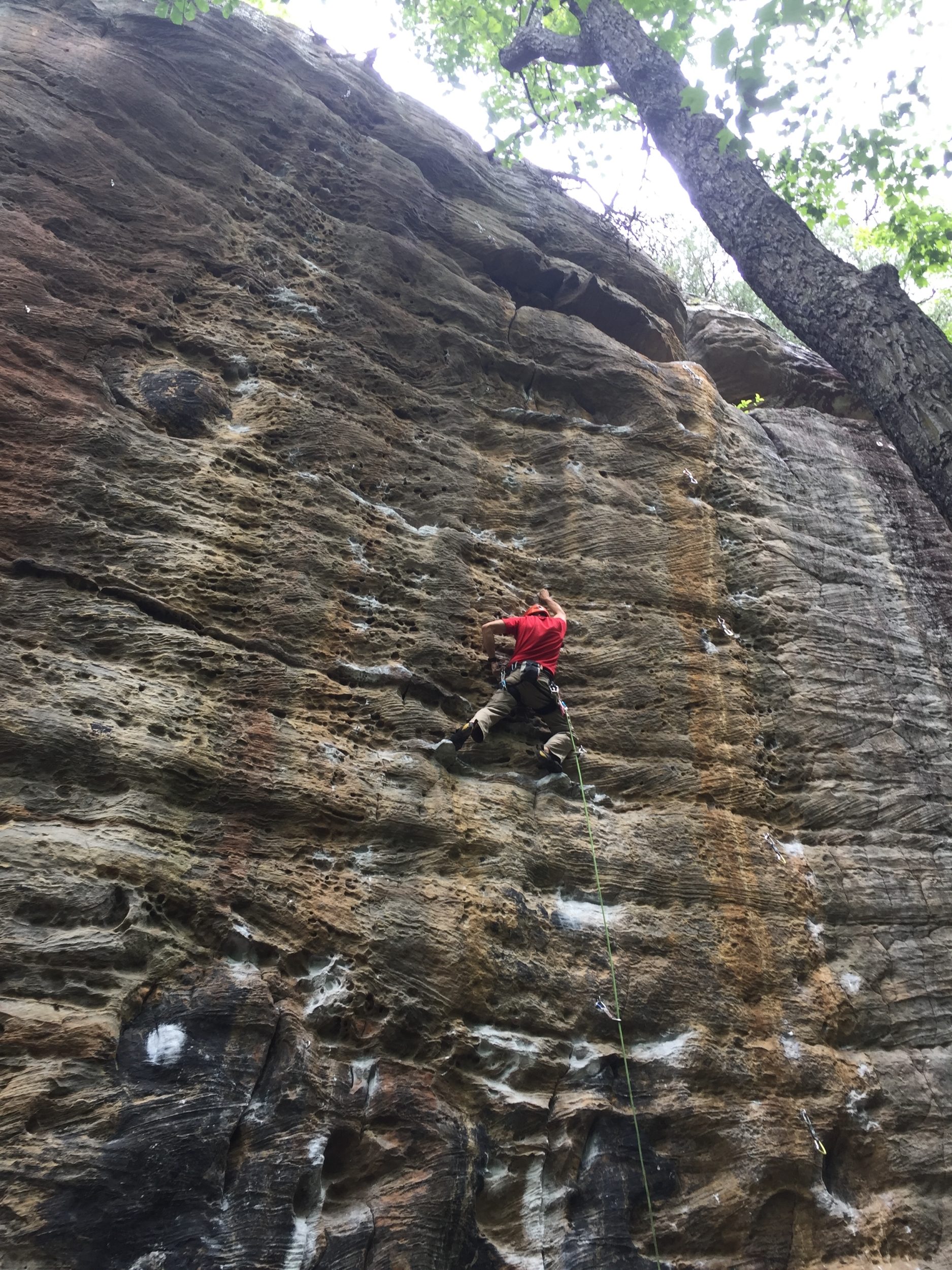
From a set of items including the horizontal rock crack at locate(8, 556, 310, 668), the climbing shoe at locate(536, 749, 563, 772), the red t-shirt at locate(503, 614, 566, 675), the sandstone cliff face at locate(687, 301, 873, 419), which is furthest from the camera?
the sandstone cliff face at locate(687, 301, 873, 419)

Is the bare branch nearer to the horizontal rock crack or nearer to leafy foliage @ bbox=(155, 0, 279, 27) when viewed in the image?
leafy foliage @ bbox=(155, 0, 279, 27)

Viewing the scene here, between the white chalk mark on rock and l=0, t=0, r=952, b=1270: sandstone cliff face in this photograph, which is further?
l=0, t=0, r=952, b=1270: sandstone cliff face

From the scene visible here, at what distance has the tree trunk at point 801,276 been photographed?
5.75m

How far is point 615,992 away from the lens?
215 inches

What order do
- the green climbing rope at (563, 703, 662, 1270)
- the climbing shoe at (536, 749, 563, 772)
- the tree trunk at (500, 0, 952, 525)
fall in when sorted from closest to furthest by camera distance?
the green climbing rope at (563, 703, 662, 1270)
the tree trunk at (500, 0, 952, 525)
the climbing shoe at (536, 749, 563, 772)

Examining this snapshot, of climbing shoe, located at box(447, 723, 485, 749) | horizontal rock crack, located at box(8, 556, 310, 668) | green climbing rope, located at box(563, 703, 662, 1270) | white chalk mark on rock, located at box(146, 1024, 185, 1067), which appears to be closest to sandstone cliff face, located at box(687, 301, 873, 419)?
green climbing rope, located at box(563, 703, 662, 1270)

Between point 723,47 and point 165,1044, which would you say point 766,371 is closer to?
point 723,47

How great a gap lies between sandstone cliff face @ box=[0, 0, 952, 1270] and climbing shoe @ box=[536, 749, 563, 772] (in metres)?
0.12

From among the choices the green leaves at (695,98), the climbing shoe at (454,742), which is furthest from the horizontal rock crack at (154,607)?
the green leaves at (695,98)

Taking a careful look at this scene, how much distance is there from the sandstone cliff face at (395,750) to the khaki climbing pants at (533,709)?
0.25 metres

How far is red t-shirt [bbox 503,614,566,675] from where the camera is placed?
6758 mm

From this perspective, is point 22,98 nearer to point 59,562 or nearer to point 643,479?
point 59,562

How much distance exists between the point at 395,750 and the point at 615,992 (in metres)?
2.09

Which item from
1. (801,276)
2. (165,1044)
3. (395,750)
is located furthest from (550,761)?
(801,276)
